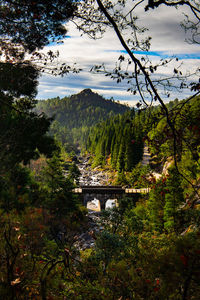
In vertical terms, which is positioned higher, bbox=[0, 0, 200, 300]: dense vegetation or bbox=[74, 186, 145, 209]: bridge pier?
bbox=[0, 0, 200, 300]: dense vegetation

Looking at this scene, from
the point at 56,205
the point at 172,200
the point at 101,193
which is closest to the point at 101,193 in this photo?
the point at 101,193

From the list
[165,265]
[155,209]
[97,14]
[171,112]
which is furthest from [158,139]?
[155,209]

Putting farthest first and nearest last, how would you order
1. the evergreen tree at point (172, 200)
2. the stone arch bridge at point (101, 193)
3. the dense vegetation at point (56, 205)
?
the stone arch bridge at point (101, 193)
the evergreen tree at point (172, 200)
the dense vegetation at point (56, 205)

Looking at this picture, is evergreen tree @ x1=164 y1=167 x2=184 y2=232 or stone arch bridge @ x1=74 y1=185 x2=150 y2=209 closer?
evergreen tree @ x1=164 y1=167 x2=184 y2=232

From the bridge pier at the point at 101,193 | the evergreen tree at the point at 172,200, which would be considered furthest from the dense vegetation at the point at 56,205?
the bridge pier at the point at 101,193

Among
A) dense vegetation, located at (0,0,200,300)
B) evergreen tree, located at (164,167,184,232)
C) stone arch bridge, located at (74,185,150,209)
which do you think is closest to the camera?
dense vegetation, located at (0,0,200,300)

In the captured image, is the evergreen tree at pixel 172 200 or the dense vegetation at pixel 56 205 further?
the evergreen tree at pixel 172 200

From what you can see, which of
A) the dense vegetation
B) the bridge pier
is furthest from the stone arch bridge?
the dense vegetation

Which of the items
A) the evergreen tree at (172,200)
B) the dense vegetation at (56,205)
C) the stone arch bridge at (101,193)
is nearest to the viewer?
the dense vegetation at (56,205)

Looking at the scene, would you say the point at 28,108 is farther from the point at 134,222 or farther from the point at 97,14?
the point at 134,222

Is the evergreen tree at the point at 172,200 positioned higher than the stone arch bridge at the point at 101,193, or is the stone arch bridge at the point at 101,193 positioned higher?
the evergreen tree at the point at 172,200

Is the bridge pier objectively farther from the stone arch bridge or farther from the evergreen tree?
the evergreen tree

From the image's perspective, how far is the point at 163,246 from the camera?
11820mm

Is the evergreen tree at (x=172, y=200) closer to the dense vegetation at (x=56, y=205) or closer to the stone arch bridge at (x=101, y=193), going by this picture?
the dense vegetation at (x=56, y=205)
